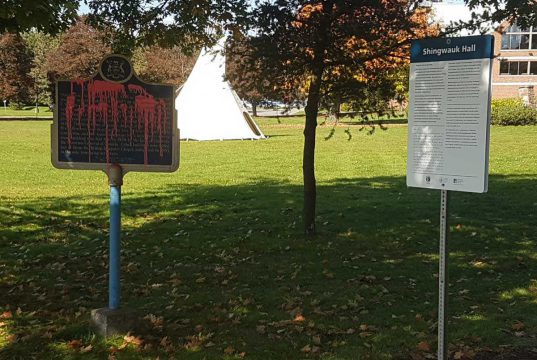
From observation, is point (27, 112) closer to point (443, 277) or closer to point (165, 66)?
point (165, 66)

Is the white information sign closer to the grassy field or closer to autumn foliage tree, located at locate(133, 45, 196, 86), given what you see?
the grassy field

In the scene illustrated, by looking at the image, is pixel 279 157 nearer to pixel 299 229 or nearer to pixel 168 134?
pixel 299 229

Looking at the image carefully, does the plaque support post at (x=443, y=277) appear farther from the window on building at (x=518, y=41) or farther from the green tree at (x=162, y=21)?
the window on building at (x=518, y=41)

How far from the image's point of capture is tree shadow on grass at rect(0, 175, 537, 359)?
496 cm

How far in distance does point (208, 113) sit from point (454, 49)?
97.3ft

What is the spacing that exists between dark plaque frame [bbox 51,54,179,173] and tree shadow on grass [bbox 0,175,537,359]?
142cm

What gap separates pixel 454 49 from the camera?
11.8ft

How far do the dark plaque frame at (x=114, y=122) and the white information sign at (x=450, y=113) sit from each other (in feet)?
7.35

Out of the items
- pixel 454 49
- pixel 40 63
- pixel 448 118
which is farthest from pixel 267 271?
pixel 40 63

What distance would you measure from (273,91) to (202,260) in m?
2.40

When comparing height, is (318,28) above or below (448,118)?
above

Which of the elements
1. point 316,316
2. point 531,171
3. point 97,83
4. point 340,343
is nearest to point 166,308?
point 316,316

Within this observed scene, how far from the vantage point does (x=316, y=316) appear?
18.1 ft

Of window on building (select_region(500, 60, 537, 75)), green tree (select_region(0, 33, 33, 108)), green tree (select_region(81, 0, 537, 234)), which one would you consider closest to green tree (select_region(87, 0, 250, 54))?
green tree (select_region(81, 0, 537, 234))
